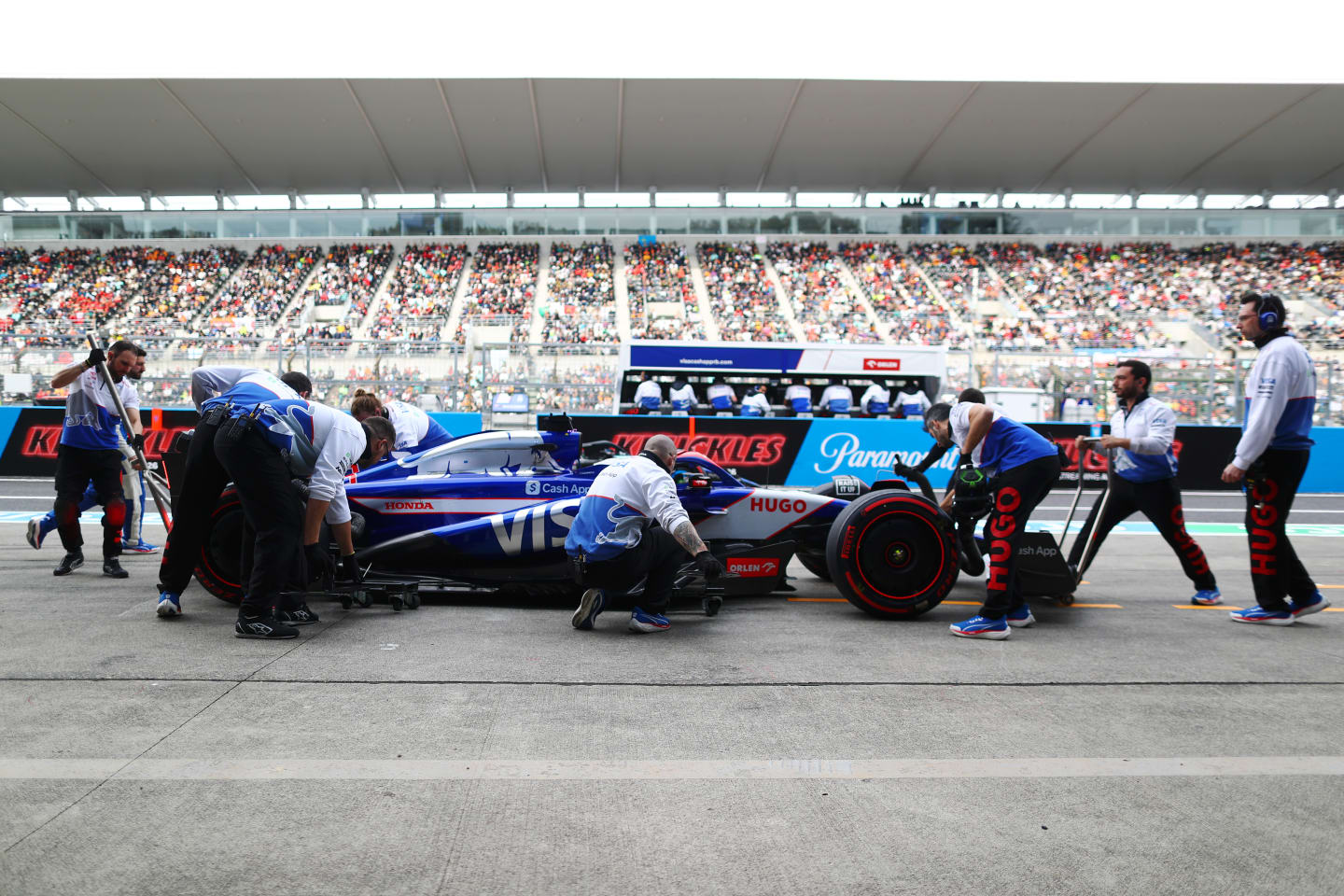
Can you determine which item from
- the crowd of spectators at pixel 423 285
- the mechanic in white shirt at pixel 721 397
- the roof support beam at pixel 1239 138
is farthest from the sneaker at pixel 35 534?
the roof support beam at pixel 1239 138

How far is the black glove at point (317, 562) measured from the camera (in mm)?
5621

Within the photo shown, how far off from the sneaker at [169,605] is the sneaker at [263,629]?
650 millimetres

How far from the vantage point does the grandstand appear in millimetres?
36594

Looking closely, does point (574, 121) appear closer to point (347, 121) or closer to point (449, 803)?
point (347, 121)

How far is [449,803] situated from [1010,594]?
4.07 meters

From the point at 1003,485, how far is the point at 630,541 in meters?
2.45

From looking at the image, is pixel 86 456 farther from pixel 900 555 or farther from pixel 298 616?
pixel 900 555

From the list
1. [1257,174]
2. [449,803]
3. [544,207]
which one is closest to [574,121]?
[544,207]

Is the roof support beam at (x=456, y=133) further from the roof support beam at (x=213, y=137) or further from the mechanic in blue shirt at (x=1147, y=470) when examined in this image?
the mechanic in blue shirt at (x=1147, y=470)

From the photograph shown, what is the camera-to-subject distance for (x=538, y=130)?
39312mm

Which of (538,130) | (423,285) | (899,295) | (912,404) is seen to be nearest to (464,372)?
Answer: (912,404)

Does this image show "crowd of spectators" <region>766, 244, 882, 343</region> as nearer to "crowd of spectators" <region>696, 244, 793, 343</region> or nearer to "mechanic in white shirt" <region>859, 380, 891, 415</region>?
"crowd of spectators" <region>696, 244, 793, 343</region>

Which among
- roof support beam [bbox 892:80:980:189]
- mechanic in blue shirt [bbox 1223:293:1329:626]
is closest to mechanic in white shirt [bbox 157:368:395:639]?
mechanic in blue shirt [bbox 1223:293:1329:626]

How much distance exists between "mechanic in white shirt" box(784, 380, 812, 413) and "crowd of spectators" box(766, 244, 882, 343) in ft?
31.2
